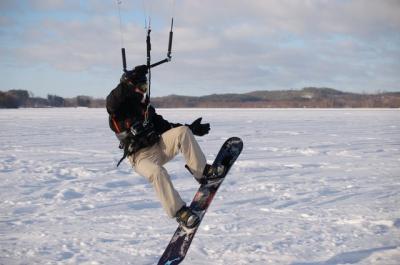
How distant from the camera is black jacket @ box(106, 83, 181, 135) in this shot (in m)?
4.67

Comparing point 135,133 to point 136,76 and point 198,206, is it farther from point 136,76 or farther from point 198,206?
point 198,206

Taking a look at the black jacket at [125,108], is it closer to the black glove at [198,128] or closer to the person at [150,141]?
the person at [150,141]

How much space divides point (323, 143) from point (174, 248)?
44.5ft

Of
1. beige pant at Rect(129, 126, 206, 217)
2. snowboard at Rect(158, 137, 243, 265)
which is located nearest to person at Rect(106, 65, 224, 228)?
beige pant at Rect(129, 126, 206, 217)

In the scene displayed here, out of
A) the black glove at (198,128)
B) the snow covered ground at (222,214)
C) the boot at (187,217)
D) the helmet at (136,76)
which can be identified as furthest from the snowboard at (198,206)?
the helmet at (136,76)

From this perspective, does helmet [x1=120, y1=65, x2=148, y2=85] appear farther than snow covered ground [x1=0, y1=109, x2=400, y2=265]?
No

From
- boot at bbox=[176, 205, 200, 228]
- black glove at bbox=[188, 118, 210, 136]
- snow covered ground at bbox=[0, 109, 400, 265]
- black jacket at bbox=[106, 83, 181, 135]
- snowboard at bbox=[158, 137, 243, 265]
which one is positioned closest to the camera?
black jacket at bbox=[106, 83, 181, 135]

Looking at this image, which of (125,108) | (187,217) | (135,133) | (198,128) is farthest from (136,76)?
(187,217)

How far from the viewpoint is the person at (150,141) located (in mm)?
4703

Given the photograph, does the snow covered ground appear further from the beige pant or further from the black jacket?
the black jacket

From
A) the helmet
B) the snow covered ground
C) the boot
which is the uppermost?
the helmet

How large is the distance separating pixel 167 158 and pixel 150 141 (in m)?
0.32

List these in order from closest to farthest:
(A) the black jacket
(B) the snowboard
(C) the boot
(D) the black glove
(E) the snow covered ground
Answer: (A) the black jacket, (C) the boot, (B) the snowboard, (D) the black glove, (E) the snow covered ground

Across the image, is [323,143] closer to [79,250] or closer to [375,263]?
[375,263]
